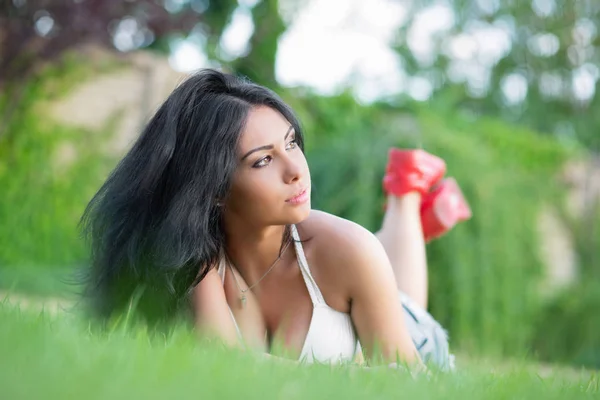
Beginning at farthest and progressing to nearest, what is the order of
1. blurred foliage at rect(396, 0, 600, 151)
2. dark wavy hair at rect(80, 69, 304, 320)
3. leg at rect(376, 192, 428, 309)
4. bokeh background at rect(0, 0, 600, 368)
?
blurred foliage at rect(396, 0, 600, 151) → bokeh background at rect(0, 0, 600, 368) → leg at rect(376, 192, 428, 309) → dark wavy hair at rect(80, 69, 304, 320)

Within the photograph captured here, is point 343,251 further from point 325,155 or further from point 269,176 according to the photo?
point 325,155

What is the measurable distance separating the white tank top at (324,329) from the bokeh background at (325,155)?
2040mm

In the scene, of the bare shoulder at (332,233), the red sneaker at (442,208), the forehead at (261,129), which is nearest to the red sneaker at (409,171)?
the red sneaker at (442,208)

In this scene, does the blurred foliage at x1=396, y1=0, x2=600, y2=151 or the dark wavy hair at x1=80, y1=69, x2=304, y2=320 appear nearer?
the dark wavy hair at x1=80, y1=69, x2=304, y2=320

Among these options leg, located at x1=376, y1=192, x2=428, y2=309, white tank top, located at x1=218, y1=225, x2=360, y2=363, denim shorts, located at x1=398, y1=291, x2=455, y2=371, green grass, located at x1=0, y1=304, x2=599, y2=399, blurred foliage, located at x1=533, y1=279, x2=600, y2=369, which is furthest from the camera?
blurred foliage, located at x1=533, y1=279, x2=600, y2=369

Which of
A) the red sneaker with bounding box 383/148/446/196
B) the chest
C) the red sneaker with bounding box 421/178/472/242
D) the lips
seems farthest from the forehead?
the red sneaker with bounding box 421/178/472/242

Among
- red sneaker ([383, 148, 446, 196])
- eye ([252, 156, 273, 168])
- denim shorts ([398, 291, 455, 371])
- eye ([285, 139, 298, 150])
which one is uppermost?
eye ([285, 139, 298, 150])

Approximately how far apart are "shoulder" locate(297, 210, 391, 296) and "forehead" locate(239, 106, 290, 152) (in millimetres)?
392

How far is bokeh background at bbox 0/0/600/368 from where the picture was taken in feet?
19.5

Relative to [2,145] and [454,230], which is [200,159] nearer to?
[454,230]

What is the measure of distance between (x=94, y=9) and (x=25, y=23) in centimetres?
60

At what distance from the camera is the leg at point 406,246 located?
3730mm

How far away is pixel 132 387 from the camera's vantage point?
1269 millimetres

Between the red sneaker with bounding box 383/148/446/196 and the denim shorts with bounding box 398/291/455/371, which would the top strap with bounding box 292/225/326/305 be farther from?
the red sneaker with bounding box 383/148/446/196
